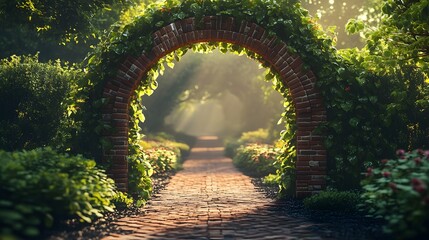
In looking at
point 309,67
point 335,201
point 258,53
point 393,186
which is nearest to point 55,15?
point 258,53

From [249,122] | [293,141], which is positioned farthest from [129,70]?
[249,122]

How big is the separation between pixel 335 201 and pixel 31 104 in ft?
23.2

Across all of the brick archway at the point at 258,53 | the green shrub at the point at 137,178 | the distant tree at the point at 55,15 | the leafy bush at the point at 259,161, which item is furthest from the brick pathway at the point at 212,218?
the distant tree at the point at 55,15

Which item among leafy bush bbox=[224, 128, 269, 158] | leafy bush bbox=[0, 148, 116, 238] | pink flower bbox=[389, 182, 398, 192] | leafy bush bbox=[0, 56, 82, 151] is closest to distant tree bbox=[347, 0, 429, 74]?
pink flower bbox=[389, 182, 398, 192]

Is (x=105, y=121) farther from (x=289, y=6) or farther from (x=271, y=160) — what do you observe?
(x=271, y=160)

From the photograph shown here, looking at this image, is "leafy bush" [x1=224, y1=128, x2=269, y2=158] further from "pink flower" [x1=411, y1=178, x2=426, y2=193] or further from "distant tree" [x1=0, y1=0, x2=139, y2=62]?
"pink flower" [x1=411, y1=178, x2=426, y2=193]

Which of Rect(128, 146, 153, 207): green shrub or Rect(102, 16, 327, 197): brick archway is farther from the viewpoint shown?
Rect(128, 146, 153, 207): green shrub

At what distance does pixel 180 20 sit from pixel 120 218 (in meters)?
3.89

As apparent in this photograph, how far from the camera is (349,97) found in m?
9.30

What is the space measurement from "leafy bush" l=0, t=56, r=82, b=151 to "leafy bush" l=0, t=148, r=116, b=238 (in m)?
4.08

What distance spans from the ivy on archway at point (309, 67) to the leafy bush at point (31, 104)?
6.82 ft

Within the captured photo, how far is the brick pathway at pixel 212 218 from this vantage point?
21.7 feet

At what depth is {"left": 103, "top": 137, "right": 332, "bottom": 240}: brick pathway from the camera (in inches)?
260

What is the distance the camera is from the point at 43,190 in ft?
18.7
